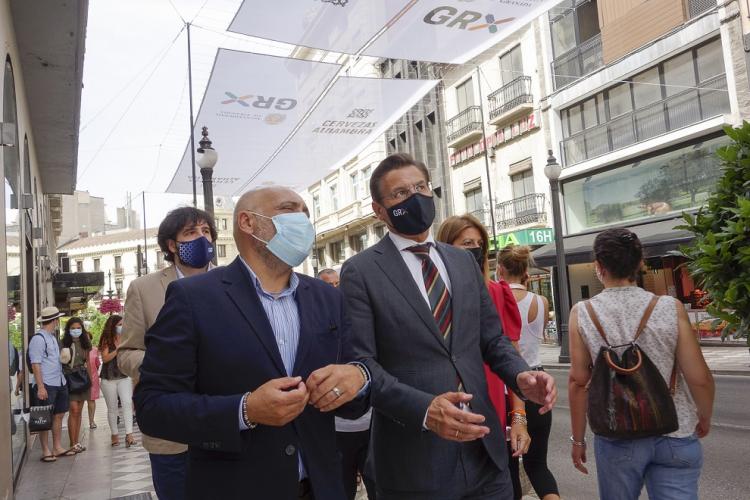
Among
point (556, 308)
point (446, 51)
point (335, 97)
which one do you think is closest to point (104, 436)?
point (335, 97)

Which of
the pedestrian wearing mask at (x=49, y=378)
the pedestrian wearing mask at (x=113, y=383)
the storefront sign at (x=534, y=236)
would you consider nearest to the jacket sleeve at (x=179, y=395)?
the pedestrian wearing mask at (x=49, y=378)

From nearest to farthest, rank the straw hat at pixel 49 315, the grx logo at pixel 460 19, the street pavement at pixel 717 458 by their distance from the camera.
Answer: the street pavement at pixel 717 458
the grx logo at pixel 460 19
the straw hat at pixel 49 315

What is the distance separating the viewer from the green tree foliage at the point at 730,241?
348 cm

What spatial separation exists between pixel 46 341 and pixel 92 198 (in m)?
80.1

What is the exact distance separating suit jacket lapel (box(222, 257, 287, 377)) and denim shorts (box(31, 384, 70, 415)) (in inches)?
288

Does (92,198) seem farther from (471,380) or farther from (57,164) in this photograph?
(471,380)

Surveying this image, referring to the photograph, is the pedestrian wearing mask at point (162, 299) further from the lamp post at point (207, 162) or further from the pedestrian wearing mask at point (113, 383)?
the pedestrian wearing mask at point (113, 383)

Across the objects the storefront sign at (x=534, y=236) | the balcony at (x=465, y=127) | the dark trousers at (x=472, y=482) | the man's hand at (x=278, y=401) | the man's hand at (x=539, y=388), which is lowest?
the dark trousers at (x=472, y=482)

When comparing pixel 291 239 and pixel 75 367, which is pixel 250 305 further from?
pixel 75 367

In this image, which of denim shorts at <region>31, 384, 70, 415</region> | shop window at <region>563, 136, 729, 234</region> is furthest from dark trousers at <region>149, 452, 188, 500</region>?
shop window at <region>563, 136, 729, 234</region>

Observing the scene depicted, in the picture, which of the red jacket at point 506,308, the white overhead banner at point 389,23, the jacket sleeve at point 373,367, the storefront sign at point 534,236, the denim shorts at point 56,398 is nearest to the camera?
the jacket sleeve at point 373,367

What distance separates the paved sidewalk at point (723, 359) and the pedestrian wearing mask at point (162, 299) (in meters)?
11.4

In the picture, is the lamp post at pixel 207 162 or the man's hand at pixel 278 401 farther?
the lamp post at pixel 207 162

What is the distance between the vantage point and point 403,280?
2.67 m
